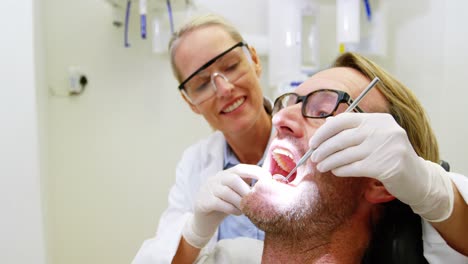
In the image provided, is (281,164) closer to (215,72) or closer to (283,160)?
(283,160)

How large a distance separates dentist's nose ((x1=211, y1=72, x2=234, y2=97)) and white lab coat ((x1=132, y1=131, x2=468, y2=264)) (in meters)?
0.33

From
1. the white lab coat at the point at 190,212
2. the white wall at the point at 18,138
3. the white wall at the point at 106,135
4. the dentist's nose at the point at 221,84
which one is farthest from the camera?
the white wall at the point at 106,135

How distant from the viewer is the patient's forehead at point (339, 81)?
0.97 metres

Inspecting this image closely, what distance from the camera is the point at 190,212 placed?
1.45 meters

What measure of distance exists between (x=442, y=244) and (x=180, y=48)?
1130 mm

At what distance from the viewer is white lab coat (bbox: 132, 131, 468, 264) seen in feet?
2.90

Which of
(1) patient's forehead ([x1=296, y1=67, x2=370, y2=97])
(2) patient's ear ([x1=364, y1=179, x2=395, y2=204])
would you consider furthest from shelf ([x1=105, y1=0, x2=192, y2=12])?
(2) patient's ear ([x1=364, y1=179, x2=395, y2=204])

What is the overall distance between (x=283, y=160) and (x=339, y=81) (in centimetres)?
27

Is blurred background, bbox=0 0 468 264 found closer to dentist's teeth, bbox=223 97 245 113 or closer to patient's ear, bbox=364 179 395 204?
dentist's teeth, bbox=223 97 245 113

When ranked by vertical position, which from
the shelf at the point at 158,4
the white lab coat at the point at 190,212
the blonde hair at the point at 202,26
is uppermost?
the shelf at the point at 158,4

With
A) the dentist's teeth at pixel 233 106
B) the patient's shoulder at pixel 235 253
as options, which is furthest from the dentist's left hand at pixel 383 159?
the dentist's teeth at pixel 233 106

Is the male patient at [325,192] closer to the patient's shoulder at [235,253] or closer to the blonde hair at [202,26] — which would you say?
the patient's shoulder at [235,253]

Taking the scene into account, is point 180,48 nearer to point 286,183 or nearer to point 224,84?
point 224,84

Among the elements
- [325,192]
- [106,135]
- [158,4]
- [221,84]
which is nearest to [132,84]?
[106,135]
